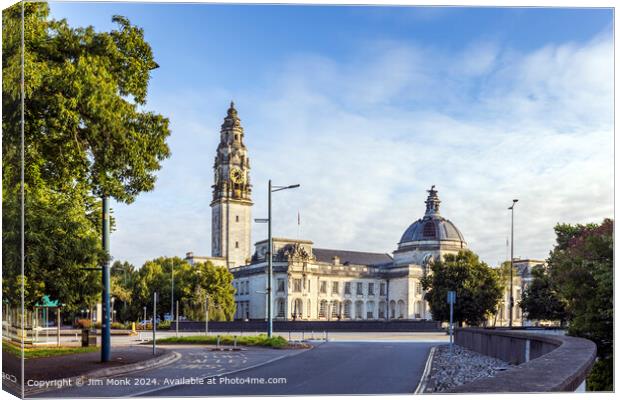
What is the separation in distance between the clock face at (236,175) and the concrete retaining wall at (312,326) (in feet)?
85.4

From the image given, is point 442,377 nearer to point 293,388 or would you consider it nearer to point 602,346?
point 602,346

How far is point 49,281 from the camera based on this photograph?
16922 millimetres

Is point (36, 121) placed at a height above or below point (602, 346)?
above

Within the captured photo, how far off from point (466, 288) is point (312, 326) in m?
17.9

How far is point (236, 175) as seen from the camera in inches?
899

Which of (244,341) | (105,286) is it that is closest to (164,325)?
(244,341)

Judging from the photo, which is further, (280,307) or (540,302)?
(280,307)

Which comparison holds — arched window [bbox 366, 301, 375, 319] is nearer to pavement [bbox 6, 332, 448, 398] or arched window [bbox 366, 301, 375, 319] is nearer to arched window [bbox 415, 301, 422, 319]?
arched window [bbox 415, 301, 422, 319]

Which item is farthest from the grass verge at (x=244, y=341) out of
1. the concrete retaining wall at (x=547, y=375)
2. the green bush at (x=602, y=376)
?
the concrete retaining wall at (x=547, y=375)

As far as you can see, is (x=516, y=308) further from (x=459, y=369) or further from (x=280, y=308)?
(x=459, y=369)

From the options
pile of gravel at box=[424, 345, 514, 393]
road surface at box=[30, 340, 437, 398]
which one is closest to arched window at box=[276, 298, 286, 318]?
pile of gravel at box=[424, 345, 514, 393]

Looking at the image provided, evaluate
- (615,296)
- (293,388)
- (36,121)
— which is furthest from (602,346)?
(36,121)

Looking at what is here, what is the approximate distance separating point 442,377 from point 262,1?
1163 centimetres

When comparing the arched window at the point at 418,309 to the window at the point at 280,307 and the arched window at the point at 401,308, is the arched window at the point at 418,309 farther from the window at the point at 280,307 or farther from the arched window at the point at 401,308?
the window at the point at 280,307
